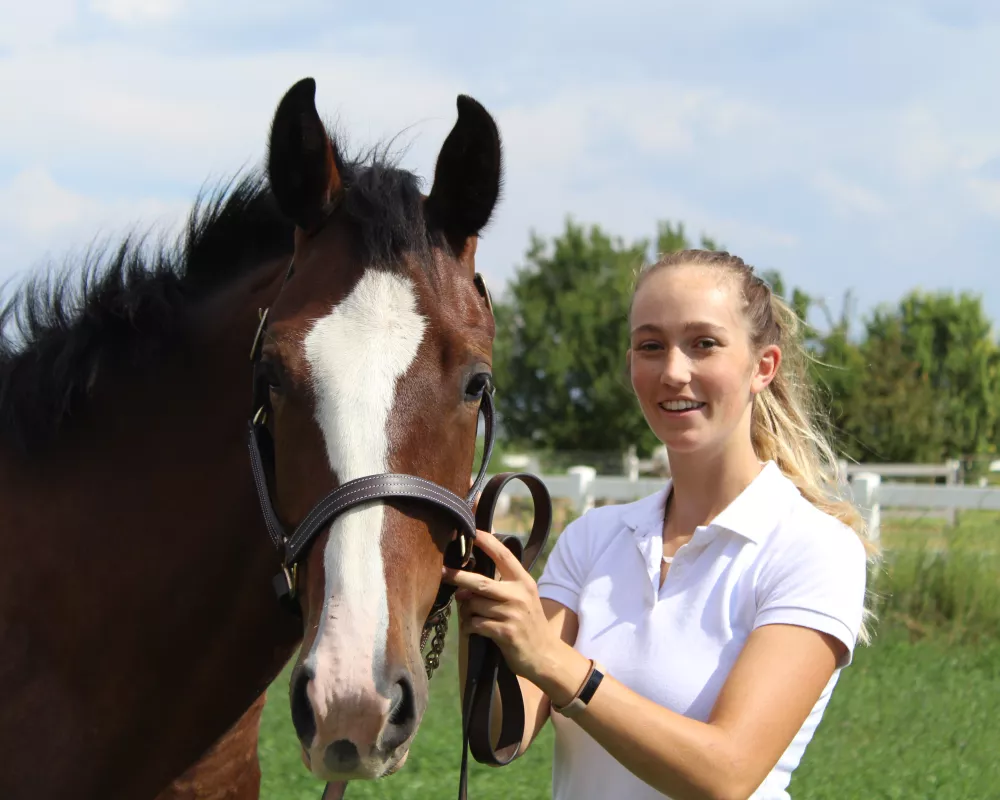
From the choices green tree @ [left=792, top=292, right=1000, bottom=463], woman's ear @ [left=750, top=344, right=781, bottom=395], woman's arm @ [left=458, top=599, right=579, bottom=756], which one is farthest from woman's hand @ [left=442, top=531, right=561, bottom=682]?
green tree @ [left=792, top=292, right=1000, bottom=463]

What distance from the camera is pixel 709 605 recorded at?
2346 millimetres

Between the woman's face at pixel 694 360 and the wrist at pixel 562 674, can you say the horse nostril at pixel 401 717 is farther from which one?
the woman's face at pixel 694 360

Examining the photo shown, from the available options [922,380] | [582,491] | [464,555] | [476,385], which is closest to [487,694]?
[464,555]

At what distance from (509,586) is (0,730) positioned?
1.27 meters

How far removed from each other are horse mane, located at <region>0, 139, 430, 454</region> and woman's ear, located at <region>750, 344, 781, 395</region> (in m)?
0.84

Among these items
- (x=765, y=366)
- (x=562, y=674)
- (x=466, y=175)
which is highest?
(x=466, y=175)

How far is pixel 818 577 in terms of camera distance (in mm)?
2268

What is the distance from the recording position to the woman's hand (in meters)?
2.09

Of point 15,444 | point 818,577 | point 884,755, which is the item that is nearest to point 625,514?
point 818,577

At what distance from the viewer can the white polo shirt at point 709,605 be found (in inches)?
89.1

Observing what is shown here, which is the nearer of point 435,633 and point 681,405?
point 681,405

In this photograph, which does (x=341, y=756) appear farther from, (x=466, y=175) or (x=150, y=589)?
(x=466, y=175)

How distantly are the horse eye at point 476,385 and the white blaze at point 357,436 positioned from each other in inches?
5.9

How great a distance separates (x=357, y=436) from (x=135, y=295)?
0.99m
